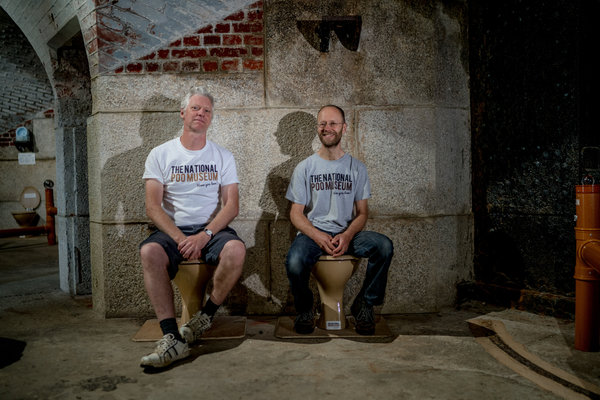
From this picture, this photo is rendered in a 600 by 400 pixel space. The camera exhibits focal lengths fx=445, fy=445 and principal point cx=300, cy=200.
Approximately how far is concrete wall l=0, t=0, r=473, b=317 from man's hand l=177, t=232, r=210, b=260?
2.44 ft

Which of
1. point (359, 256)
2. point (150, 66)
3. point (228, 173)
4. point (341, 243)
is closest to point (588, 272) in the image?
point (359, 256)

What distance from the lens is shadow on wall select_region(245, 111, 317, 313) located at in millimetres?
A: 3627

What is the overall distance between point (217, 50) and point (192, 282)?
6.14ft

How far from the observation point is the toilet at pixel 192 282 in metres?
2.98

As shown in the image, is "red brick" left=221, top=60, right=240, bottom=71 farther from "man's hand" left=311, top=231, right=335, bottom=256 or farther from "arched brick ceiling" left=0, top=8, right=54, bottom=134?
"arched brick ceiling" left=0, top=8, right=54, bottom=134

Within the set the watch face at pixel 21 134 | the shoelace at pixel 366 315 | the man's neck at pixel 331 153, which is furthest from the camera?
the watch face at pixel 21 134

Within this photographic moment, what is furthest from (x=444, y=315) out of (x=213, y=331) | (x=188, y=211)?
(x=188, y=211)

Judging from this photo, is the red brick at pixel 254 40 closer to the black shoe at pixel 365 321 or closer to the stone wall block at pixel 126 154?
the stone wall block at pixel 126 154

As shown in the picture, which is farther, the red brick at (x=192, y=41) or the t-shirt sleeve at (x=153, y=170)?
the red brick at (x=192, y=41)

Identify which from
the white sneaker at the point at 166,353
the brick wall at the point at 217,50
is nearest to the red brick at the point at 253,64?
the brick wall at the point at 217,50

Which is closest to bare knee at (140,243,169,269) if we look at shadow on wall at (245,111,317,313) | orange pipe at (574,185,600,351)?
shadow on wall at (245,111,317,313)

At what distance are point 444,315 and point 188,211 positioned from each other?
2.17 m

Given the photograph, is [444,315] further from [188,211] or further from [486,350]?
[188,211]

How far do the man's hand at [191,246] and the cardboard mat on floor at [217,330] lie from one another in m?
0.60
